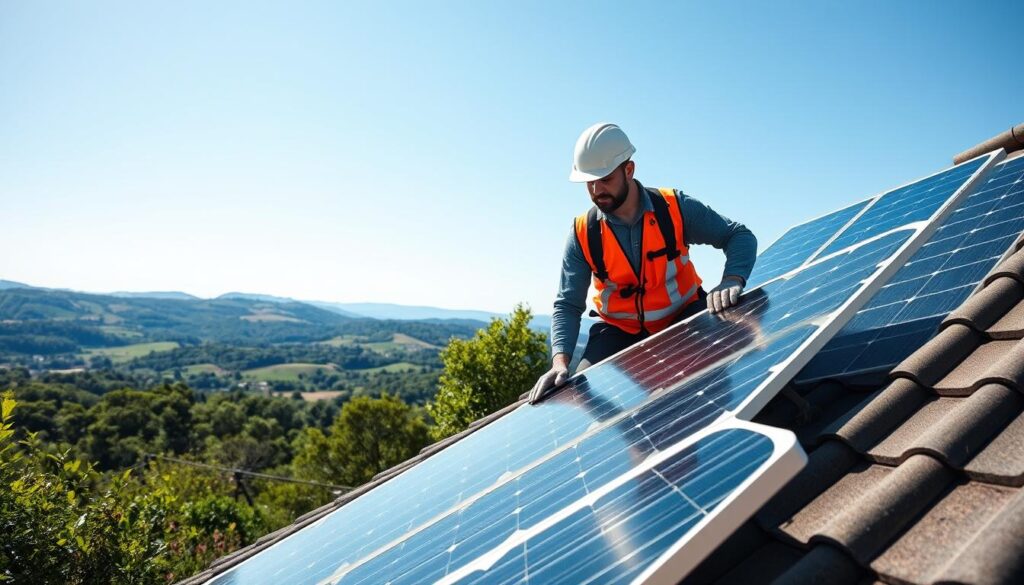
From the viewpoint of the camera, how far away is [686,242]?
6051 mm

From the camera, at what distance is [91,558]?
18.5ft

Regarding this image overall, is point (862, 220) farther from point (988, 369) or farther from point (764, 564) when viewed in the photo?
point (764, 564)

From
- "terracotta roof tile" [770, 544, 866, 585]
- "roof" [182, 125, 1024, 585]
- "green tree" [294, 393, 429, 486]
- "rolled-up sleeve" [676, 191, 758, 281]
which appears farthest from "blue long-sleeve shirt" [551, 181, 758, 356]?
"green tree" [294, 393, 429, 486]

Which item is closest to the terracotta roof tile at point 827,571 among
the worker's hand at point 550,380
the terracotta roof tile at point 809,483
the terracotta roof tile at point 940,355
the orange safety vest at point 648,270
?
the terracotta roof tile at point 809,483

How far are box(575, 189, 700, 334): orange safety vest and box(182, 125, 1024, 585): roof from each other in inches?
78.4

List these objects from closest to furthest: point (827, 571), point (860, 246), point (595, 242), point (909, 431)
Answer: point (827, 571) → point (909, 431) → point (860, 246) → point (595, 242)

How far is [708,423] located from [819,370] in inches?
79.7

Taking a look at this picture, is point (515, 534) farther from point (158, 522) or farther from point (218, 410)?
point (218, 410)

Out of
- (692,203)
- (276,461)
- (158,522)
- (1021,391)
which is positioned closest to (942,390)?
(1021,391)

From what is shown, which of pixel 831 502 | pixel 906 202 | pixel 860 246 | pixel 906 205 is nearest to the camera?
pixel 831 502

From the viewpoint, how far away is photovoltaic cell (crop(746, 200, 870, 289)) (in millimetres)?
6344

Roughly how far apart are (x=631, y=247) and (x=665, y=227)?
0.36 metres

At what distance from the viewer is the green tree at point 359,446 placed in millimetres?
44844

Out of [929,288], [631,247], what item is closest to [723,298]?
[631,247]
